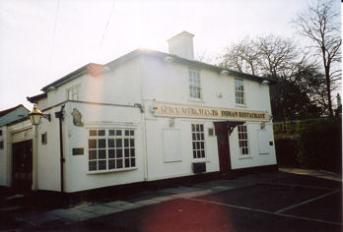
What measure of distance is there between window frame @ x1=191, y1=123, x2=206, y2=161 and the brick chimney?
15.1 feet

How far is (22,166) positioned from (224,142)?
10618 millimetres

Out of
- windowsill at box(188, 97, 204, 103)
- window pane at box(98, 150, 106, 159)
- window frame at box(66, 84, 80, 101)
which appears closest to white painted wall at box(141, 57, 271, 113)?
windowsill at box(188, 97, 204, 103)

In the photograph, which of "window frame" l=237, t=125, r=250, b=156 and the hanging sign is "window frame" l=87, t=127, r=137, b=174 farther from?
"window frame" l=237, t=125, r=250, b=156

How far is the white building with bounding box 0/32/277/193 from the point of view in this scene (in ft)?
37.1

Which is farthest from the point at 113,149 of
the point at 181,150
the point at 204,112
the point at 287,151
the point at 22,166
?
the point at 287,151

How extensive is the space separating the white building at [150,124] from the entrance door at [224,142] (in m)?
0.06

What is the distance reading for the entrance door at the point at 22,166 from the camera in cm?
1382

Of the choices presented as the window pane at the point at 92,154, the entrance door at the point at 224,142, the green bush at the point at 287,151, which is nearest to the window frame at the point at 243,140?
the entrance door at the point at 224,142

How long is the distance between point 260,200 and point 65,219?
21.0 ft

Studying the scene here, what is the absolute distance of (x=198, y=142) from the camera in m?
15.5

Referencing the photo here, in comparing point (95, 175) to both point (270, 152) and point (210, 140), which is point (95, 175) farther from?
point (270, 152)

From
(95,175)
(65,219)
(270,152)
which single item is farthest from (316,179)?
(65,219)

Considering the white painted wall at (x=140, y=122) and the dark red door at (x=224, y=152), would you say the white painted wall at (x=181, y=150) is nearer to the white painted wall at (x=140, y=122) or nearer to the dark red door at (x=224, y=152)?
the white painted wall at (x=140, y=122)

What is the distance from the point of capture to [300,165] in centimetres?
2098
